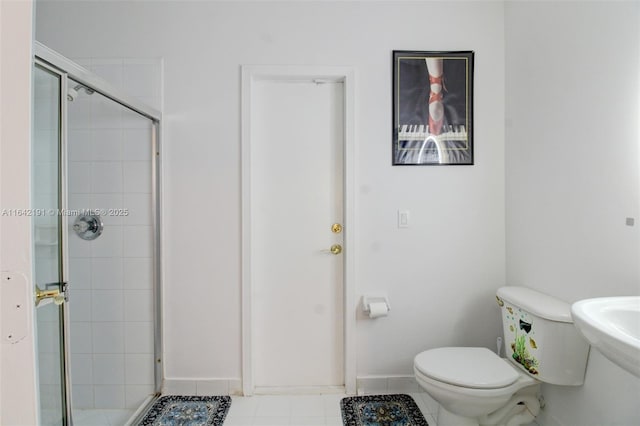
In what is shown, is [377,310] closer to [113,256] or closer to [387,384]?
[387,384]

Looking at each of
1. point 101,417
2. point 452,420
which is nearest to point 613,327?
point 452,420

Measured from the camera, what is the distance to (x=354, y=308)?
1938 millimetres

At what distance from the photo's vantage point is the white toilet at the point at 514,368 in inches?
54.9

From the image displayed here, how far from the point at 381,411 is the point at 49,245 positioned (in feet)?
5.57

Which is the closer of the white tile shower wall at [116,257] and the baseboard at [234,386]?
the white tile shower wall at [116,257]

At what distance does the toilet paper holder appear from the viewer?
1.88m

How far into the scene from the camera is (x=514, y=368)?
5.11ft

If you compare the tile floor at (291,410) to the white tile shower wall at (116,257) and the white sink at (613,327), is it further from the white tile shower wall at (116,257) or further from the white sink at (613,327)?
the white sink at (613,327)

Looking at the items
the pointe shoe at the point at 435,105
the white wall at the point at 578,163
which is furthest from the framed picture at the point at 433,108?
the white wall at the point at 578,163

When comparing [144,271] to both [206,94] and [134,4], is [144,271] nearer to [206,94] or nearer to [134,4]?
[206,94]

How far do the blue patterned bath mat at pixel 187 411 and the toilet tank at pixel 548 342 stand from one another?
4.97 ft

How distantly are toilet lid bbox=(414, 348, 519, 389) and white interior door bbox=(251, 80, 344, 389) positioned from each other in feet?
1.98

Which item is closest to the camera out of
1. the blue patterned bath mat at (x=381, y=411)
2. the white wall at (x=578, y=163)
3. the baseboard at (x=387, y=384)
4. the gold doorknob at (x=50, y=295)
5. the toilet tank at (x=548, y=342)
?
the gold doorknob at (x=50, y=295)

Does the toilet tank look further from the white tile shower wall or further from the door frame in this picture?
the white tile shower wall
